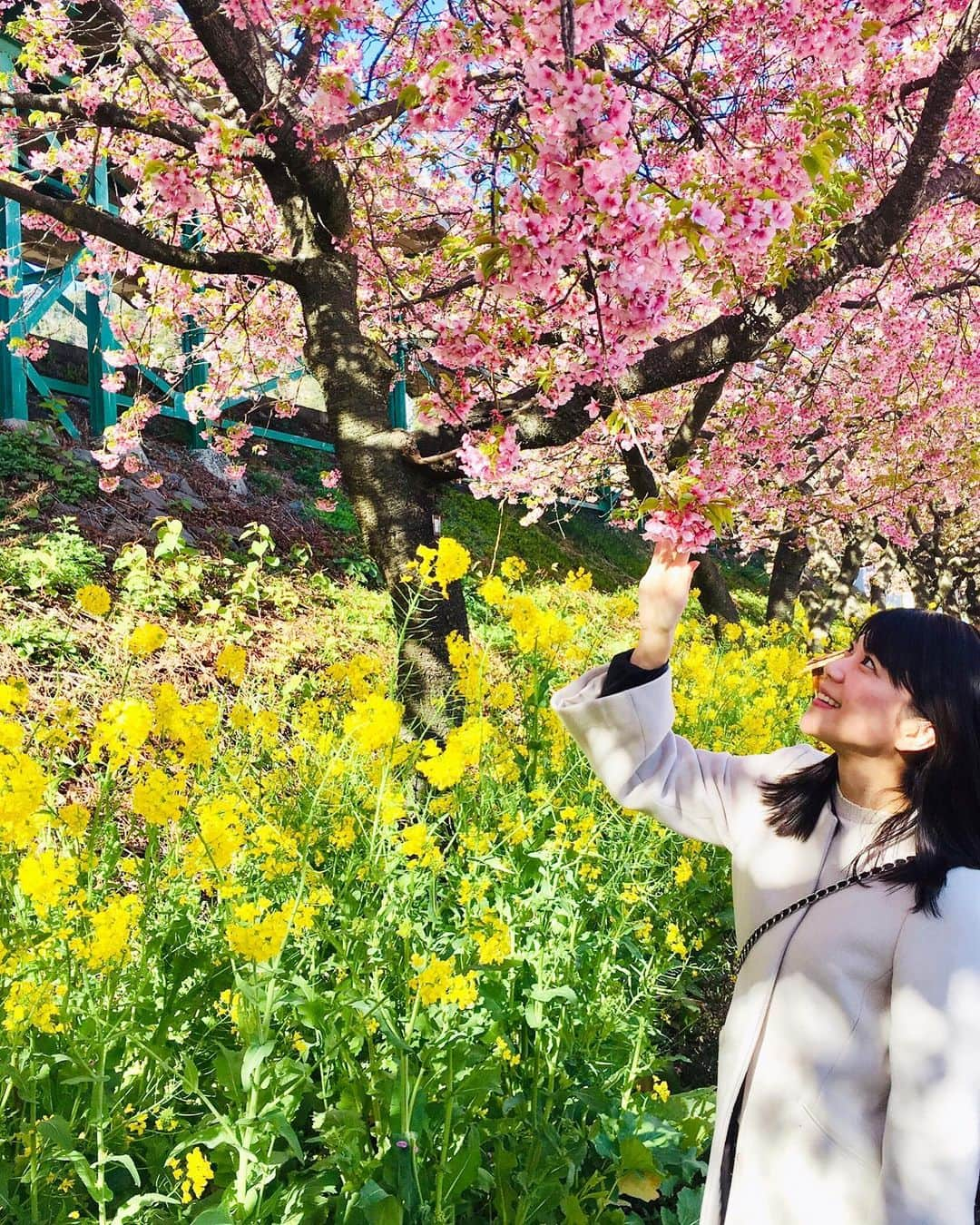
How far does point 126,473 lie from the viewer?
7426 mm

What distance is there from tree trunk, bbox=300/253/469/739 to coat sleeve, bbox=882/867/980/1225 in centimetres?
289

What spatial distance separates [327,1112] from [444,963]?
39 centimetres

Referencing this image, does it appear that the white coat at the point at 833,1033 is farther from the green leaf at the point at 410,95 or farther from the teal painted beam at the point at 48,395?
the teal painted beam at the point at 48,395

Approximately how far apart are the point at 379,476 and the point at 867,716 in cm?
299

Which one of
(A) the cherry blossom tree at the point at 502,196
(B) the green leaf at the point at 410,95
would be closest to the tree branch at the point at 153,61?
(A) the cherry blossom tree at the point at 502,196

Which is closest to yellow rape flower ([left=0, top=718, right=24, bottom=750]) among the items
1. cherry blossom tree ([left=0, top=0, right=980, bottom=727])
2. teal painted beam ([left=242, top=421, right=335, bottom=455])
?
cherry blossom tree ([left=0, top=0, right=980, bottom=727])

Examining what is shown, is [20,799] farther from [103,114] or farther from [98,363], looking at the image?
[98,363]

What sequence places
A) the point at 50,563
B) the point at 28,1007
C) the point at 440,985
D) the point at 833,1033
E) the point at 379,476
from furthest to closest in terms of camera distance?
the point at 50,563 → the point at 379,476 → the point at 440,985 → the point at 28,1007 → the point at 833,1033

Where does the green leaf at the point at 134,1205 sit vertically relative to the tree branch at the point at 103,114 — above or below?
below

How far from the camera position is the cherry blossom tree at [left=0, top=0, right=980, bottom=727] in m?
2.23

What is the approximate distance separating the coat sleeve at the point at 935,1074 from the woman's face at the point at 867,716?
0.95 ft

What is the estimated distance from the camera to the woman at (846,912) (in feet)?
4.31

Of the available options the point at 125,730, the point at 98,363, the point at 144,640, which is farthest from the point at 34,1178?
the point at 98,363

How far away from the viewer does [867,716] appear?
1592 millimetres
